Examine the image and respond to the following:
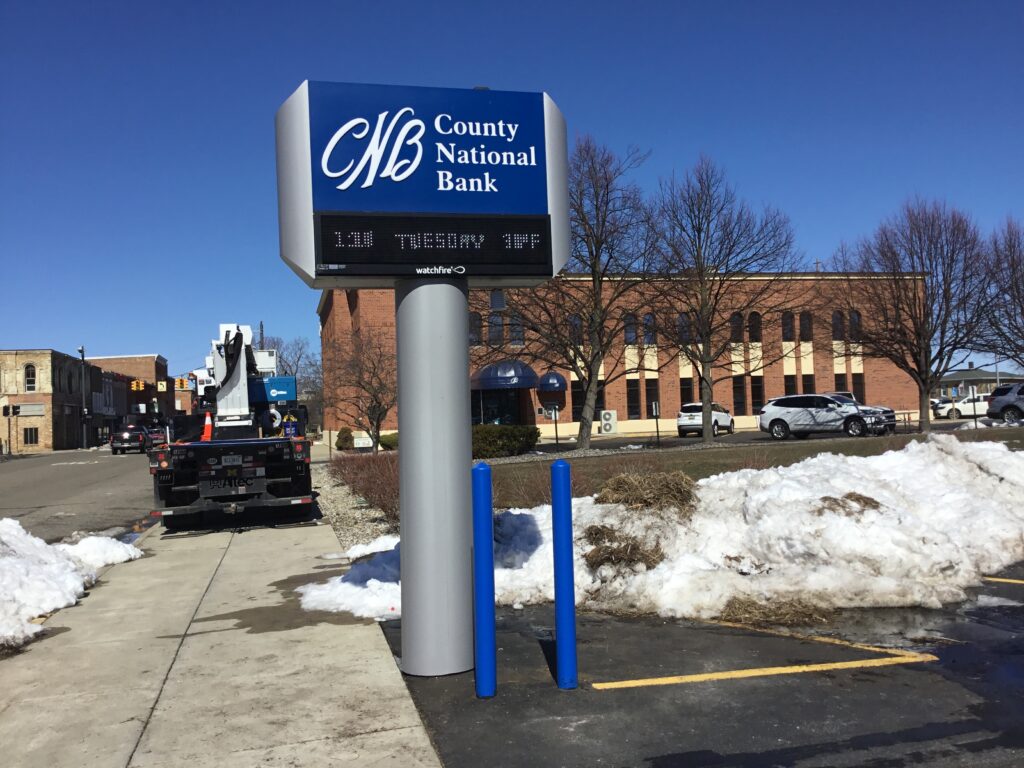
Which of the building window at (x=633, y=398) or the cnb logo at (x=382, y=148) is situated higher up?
the cnb logo at (x=382, y=148)

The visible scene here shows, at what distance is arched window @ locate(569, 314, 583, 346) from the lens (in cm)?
2655

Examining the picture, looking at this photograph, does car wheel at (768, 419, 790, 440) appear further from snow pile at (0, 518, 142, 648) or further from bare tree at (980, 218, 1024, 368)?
snow pile at (0, 518, 142, 648)

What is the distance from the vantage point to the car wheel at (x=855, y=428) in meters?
30.6

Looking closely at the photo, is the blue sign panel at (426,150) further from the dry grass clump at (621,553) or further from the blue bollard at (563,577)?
the dry grass clump at (621,553)

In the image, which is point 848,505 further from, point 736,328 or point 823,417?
point 823,417

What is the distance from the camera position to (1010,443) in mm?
19391

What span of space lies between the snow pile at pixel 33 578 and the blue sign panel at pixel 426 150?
4.36 metres

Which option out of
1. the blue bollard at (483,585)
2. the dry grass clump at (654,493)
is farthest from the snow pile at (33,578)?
the dry grass clump at (654,493)

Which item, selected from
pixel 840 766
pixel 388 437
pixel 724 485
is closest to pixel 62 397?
pixel 388 437

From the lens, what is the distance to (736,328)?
3034cm

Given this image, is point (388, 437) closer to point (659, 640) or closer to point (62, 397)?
point (659, 640)

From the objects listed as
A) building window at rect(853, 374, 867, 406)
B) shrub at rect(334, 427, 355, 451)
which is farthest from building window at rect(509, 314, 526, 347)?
building window at rect(853, 374, 867, 406)

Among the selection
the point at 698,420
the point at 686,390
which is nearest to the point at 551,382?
the point at 698,420

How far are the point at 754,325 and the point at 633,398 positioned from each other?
57.5ft
